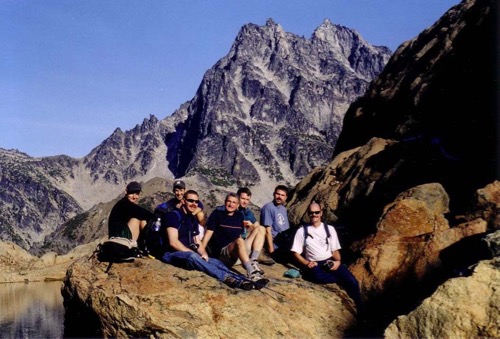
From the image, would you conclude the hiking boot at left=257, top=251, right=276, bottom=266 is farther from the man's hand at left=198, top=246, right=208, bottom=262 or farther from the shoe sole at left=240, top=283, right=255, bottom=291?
the shoe sole at left=240, top=283, right=255, bottom=291

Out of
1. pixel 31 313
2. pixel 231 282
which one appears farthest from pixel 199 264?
pixel 31 313

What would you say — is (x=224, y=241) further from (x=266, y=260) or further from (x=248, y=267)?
(x=266, y=260)

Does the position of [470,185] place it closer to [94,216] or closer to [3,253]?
[3,253]

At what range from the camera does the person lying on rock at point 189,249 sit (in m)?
13.2

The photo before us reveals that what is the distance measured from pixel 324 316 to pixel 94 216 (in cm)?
18310

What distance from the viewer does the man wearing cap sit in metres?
14.0

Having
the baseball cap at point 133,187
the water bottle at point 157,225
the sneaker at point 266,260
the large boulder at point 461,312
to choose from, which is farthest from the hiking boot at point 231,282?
the large boulder at point 461,312

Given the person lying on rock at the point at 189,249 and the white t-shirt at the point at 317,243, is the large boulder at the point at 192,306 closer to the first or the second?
the person lying on rock at the point at 189,249

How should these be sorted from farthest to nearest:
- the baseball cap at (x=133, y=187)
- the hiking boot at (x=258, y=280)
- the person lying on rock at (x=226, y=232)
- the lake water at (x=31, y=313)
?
the lake water at (x=31, y=313), the baseball cap at (x=133, y=187), the person lying on rock at (x=226, y=232), the hiking boot at (x=258, y=280)

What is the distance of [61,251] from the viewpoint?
376 ft

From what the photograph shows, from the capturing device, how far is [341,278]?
1391 centimetres

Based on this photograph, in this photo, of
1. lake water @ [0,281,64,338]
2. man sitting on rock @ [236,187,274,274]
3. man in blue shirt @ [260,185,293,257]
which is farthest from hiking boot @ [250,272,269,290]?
lake water @ [0,281,64,338]

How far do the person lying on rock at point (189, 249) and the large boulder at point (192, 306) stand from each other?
19 centimetres

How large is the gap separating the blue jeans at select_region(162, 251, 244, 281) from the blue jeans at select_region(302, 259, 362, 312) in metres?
2.25
